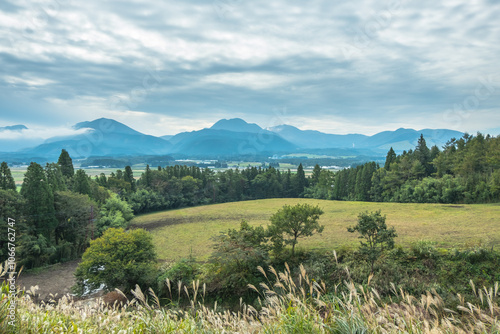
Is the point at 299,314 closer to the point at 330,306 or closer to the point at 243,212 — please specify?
the point at 330,306

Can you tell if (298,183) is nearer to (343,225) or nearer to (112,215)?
(343,225)

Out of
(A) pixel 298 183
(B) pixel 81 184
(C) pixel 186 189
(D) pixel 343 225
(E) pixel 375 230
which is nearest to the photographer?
(E) pixel 375 230

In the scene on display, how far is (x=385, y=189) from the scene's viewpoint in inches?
2285

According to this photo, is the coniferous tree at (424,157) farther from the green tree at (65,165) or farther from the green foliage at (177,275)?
the green tree at (65,165)

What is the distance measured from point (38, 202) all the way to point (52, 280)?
28.5 feet

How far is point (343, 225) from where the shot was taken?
35.0 metres

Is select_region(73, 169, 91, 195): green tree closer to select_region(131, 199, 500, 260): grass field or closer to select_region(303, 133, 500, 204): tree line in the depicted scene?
select_region(131, 199, 500, 260): grass field

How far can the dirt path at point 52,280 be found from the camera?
2292 centimetres

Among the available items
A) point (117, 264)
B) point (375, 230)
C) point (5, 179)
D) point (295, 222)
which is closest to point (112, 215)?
point (5, 179)

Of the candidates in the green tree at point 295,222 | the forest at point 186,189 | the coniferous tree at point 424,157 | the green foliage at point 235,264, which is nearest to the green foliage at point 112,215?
the forest at point 186,189

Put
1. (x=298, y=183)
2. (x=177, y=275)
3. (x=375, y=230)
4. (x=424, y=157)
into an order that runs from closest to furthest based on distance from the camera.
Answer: (x=375, y=230) → (x=177, y=275) → (x=424, y=157) → (x=298, y=183)

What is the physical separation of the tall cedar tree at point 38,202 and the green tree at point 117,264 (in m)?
11.8

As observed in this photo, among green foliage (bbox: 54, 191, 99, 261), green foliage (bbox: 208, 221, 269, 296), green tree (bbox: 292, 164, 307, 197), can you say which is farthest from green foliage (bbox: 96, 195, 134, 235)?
green tree (bbox: 292, 164, 307, 197)

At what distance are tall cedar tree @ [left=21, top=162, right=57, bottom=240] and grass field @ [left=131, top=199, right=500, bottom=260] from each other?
11.4m
